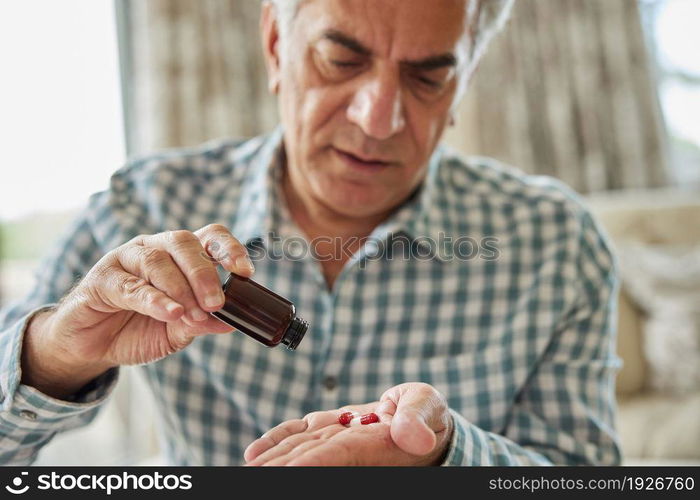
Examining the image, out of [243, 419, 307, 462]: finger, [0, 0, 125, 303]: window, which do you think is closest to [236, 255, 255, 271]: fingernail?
[243, 419, 307, 462]: finger

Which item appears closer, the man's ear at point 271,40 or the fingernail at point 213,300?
the fingernail at point 213,300

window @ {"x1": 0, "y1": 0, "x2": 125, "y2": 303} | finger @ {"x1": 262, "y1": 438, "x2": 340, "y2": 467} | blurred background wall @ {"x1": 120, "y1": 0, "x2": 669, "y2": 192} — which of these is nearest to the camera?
finger @ {"x1": 262, "y1": 438, "x2": 340, "y2": 467}

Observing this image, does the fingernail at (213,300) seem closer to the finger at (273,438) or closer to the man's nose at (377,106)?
the finger at (273,438)

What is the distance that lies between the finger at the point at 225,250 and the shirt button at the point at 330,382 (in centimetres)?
40

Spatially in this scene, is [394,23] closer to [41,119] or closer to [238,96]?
[41,119]

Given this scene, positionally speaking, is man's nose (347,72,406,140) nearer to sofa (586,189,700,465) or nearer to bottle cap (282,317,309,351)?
bottle cap (282,317,309,351)

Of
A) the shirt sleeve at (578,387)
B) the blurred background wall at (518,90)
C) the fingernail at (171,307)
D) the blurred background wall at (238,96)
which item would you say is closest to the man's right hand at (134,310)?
the fingernail at (171,307)

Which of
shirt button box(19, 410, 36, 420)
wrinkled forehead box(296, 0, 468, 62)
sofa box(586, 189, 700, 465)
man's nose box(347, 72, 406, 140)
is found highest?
wrinkled forehead box(296, 0, 468, 62)

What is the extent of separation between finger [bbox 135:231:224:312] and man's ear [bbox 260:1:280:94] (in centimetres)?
44

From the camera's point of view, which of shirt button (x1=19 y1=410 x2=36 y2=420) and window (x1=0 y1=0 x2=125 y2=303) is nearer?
shirt button (x1=19 y1=410 x2=36 y2=420)

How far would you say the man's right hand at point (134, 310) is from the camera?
1.91 feet

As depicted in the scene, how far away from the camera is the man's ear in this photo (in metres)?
0.96
